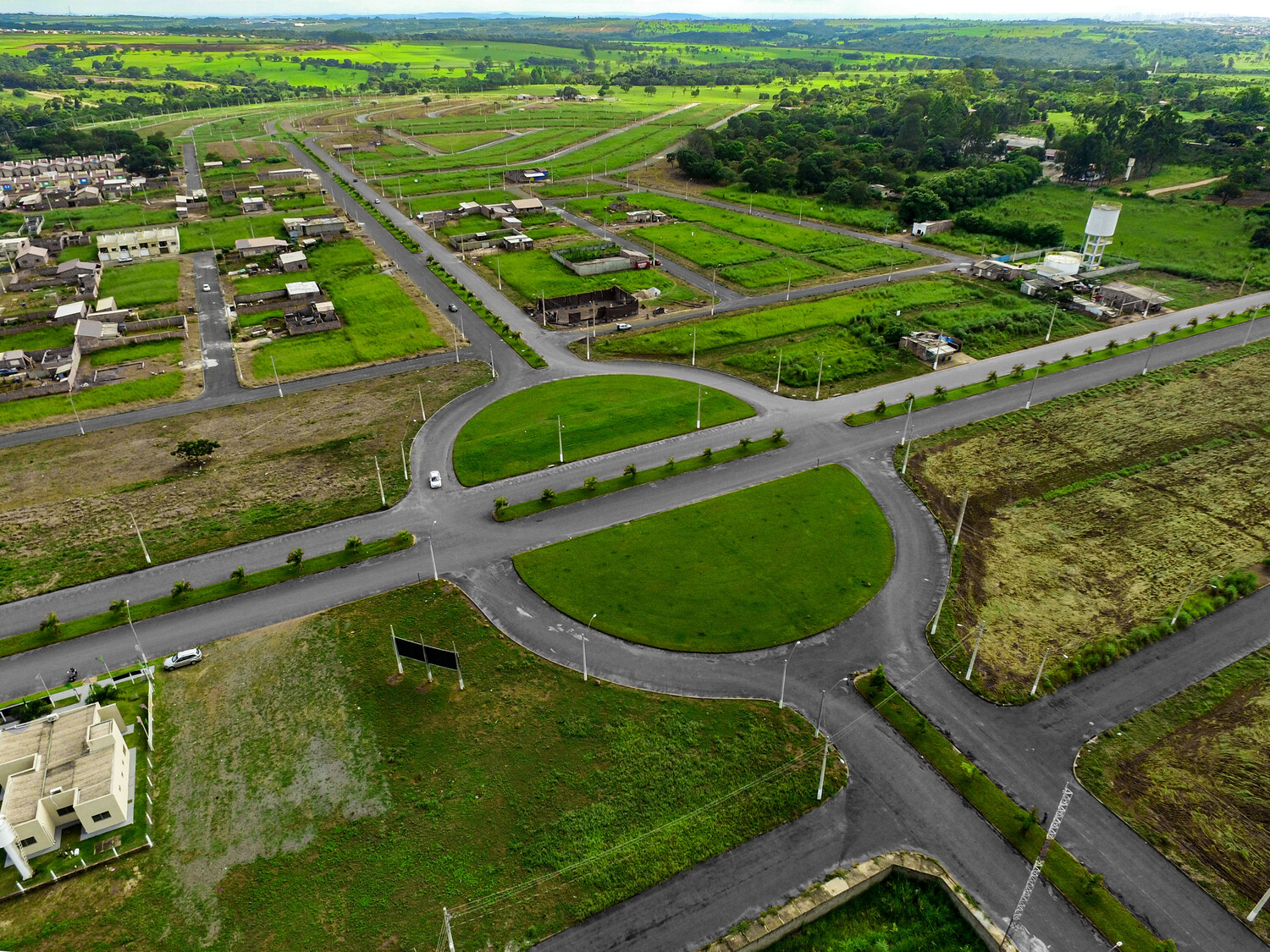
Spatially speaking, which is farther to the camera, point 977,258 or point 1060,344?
point 977,258

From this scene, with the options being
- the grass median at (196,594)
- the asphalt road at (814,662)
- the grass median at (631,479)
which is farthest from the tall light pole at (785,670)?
the grass median at (196,594)

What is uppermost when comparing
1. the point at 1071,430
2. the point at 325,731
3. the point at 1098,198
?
the point at 1098,198

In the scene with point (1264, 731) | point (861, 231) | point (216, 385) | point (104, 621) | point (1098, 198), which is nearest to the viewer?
point (1264, 731)

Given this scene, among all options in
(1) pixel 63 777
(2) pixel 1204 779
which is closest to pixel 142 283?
(1) pixel 63 777

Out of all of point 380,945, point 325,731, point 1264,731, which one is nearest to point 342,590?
point 325,731

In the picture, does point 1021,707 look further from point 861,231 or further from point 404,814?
point 861,231

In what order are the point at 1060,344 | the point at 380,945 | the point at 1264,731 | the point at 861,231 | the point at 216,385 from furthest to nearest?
the point at 861,231
the point at 1060,344
the point at 216,385
the point at 1264,731
the point at 380,945

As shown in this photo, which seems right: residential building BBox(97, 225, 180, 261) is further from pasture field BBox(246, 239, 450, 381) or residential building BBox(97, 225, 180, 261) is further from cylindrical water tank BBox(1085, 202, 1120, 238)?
cylindrical water tank BBox(1085, 202, 1120, 238)
